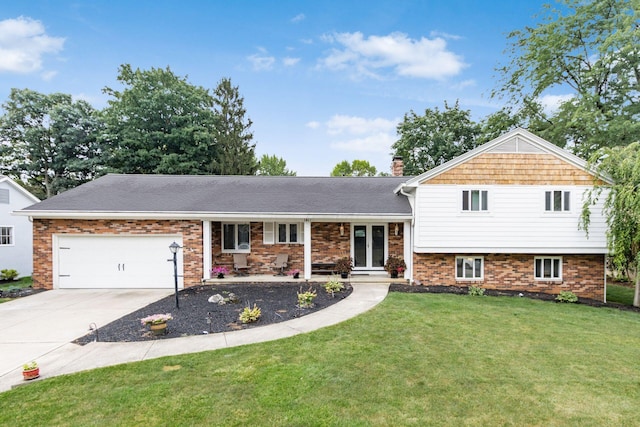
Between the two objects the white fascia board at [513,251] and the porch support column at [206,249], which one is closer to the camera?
the white fascia board at [513,251]

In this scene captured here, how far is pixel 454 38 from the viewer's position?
16.2m

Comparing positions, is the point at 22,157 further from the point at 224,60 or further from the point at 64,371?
the point at 64,371

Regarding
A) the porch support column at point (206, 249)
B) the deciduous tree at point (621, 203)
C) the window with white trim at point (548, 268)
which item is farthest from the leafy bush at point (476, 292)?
the porch support column at point (206, 249)

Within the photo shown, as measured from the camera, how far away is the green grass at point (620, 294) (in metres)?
11.7

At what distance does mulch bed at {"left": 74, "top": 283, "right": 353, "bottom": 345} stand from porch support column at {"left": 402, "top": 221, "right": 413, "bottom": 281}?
7.91 ft

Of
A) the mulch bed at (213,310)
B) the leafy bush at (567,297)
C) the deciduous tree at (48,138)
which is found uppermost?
the deciduous tree at (48,138)

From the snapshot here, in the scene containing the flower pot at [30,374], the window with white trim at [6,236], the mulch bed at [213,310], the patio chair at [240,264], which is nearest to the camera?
the flower pot at [30,374]

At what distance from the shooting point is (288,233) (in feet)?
41.4

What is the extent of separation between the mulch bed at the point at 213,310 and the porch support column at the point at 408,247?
7.91ft

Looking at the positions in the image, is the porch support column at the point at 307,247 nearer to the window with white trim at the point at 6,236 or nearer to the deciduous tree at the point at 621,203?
the deciduous tree at the point at 621,203

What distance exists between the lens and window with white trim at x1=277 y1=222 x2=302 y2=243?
12.6 m

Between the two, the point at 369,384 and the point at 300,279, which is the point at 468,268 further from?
the point at 369,384

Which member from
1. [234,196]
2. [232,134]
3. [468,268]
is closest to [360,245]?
[468,268]

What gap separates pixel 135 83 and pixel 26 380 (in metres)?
27.6
